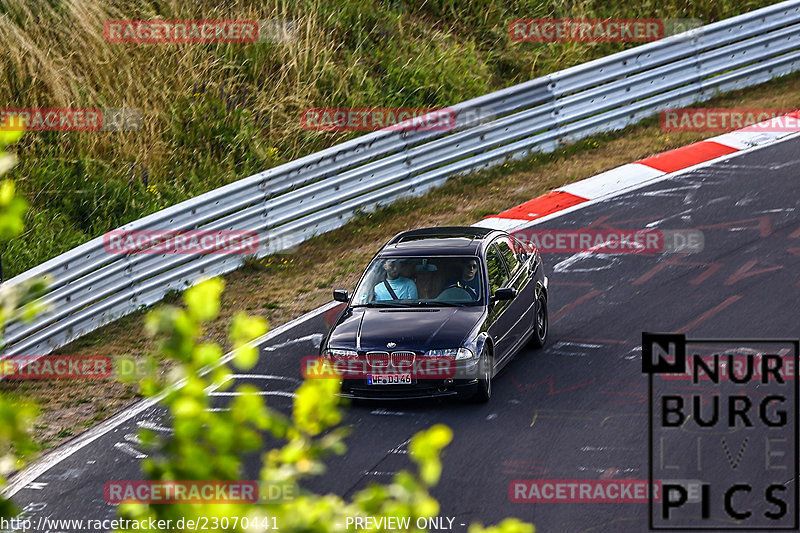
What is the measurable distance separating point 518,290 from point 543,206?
190 inches

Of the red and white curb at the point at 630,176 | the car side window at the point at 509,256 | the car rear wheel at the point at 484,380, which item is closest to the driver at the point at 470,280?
the car side window at the point at 509,256

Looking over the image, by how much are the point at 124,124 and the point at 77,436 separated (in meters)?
7.80

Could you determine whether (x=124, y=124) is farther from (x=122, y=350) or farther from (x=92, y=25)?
(x=122, y=350)

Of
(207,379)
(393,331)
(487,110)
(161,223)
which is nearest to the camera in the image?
(207,379)

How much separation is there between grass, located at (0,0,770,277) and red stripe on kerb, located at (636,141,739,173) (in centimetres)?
361

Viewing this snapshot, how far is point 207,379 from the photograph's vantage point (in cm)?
268

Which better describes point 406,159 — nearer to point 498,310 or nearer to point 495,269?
point 495,269

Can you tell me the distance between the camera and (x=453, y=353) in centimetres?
984

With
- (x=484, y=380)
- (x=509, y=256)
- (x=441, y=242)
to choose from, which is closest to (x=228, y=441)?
(x=484, y=380)

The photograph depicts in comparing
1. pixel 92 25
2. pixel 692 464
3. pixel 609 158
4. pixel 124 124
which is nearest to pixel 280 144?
pixel 124 124

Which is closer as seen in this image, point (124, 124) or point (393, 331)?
point (393, 331)

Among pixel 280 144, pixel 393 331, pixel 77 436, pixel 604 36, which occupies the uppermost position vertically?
pixel 604 36

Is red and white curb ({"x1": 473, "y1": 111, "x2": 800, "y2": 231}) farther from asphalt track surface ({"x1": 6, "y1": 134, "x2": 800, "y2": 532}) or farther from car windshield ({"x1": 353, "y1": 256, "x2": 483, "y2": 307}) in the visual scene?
car windshield ({"x1": 353, "y1": 256, "x2": 483, "y2": 307})

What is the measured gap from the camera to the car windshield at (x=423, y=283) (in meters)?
10.7
